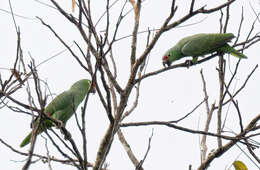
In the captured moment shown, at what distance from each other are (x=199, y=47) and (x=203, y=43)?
88mm

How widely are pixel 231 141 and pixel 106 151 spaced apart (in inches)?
48.2

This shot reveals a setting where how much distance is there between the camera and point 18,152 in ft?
10.6

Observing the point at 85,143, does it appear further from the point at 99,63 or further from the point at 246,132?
the point at 246,132

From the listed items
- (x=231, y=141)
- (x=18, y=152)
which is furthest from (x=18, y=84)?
(x=231, y=141)

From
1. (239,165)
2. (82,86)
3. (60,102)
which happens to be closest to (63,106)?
(60,102)

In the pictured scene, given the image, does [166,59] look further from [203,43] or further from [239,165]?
[239,165]

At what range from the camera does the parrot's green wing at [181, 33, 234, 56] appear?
4.98 meters

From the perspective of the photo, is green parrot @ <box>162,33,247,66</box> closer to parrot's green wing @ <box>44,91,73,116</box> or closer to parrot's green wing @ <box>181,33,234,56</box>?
parrot's green wing @ <box>181,33,234,56</box>

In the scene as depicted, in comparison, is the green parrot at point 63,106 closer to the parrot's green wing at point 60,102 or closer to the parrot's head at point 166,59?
the parrot's green wing at point 60,102

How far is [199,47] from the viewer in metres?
5.33

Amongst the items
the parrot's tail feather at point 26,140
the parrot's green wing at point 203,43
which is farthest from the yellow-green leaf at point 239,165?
the parrot's tail feather at point 26,140

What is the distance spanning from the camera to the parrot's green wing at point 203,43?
16.3 feet

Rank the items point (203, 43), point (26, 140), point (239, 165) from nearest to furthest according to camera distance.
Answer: point (239, 165)
point (203, 43)
point (26, 140)

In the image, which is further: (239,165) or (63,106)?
(63,106)
